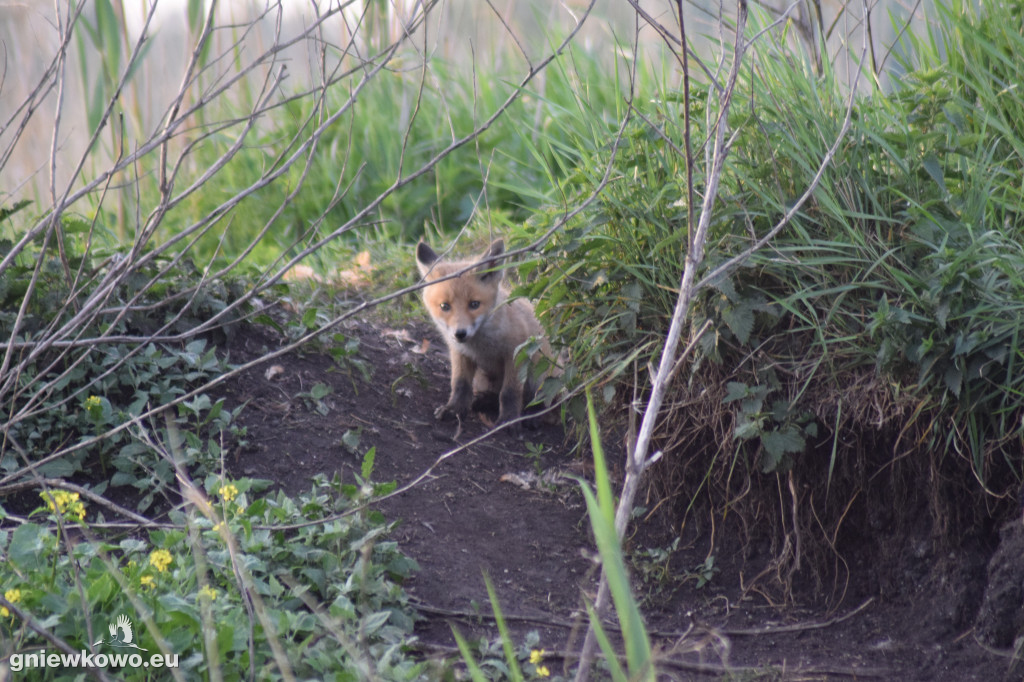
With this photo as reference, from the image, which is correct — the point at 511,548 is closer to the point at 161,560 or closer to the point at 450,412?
the point at 450,412

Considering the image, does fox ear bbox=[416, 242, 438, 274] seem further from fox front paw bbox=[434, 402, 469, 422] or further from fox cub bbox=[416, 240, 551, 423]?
fox front paw bbox=[434, 402, 469, 422]

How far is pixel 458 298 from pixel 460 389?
1.81ft

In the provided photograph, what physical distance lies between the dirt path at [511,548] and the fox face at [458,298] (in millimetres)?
310

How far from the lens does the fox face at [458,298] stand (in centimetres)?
448

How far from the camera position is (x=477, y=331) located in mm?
4523

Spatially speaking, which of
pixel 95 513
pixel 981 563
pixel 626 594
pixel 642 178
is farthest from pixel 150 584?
pixel 981 563

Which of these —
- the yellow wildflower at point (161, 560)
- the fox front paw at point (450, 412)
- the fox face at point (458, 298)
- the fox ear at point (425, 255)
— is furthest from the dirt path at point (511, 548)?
the yellow wildflower at point (161, 560)

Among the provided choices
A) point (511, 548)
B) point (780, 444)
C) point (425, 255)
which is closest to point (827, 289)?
point (780, 444)

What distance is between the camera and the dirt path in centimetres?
254

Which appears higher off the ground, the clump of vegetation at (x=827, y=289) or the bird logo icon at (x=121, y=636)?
the clump of vegetation at (x=827, y=289)

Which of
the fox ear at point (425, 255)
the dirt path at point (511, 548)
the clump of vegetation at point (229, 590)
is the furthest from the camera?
the fox ear at point (425, 255)

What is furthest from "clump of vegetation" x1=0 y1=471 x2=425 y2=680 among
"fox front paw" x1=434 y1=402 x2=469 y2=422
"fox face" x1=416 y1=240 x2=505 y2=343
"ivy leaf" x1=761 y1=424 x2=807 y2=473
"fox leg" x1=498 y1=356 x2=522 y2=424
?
"fox face" x1=416 y1=240 x2=505 y2=343

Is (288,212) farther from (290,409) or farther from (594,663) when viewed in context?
(594,663)

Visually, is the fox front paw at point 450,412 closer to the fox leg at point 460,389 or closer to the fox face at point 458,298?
the fox leg at point 460,389
